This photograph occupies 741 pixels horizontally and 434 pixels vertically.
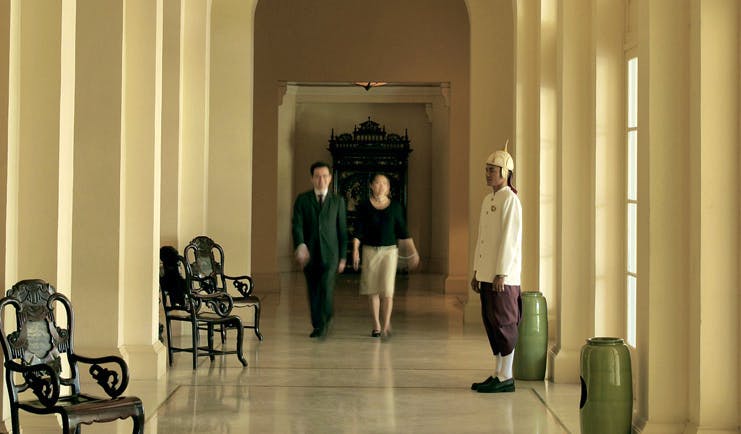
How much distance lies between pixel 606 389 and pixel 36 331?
3.20 m

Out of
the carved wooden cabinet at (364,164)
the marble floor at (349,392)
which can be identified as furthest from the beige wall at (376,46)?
the marble floor at (349,392)

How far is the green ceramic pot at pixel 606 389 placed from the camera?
243 inches

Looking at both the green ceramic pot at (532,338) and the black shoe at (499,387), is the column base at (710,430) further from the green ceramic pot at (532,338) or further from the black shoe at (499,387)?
the green ceramic pot at (532,338)

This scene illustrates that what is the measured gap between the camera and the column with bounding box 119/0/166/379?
28.4 ft

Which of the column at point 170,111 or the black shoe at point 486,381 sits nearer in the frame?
the black shoe at point 486,381

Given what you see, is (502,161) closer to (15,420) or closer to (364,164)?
(15,420)

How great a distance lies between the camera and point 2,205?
5789 millimetres

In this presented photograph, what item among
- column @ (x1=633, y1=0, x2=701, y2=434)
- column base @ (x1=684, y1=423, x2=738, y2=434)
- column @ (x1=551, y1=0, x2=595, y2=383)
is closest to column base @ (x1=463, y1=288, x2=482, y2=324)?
column @ (x1=551, y1=0, x2=595, y2=383)

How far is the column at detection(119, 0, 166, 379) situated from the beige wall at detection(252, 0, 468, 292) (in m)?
8.42

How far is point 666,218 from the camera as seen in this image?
604 cm

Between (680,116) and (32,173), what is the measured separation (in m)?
3.72

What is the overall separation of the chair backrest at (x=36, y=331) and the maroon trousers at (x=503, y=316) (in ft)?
11.4

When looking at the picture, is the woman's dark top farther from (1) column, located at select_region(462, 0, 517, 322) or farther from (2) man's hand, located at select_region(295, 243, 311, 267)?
(1) column, located at select_region(462, 0, 517, 322)

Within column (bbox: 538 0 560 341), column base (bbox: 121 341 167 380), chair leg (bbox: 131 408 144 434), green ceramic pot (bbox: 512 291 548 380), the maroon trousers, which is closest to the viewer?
chair leg (bbox: 131 408 144 434)
